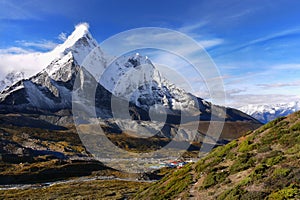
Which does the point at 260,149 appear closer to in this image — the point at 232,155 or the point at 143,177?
the point at 232,155

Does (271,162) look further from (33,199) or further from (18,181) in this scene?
(18,181)

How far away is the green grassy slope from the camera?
2079cm

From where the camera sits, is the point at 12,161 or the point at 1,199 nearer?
the point at 1,199

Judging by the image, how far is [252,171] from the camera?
80.0 ft

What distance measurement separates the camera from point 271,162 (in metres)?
24.2

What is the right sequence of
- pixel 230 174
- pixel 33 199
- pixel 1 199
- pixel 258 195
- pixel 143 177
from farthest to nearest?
pixel 143 177, pixel 1 199, pixel 33 199, pixel 230 174, pixel 258 195

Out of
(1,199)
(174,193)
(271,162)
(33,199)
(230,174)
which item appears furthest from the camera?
(1,199)

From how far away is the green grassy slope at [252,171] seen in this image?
20788mm

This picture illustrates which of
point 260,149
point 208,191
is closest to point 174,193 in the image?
point 208,191

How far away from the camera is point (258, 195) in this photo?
2019 cm

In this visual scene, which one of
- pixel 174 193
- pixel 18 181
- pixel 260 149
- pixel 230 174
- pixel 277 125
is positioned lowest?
pixel 18 181

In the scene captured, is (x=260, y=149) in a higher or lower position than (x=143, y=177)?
higher

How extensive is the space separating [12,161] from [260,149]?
432ft

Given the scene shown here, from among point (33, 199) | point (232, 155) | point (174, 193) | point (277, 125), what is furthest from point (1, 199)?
point (277, 125)
